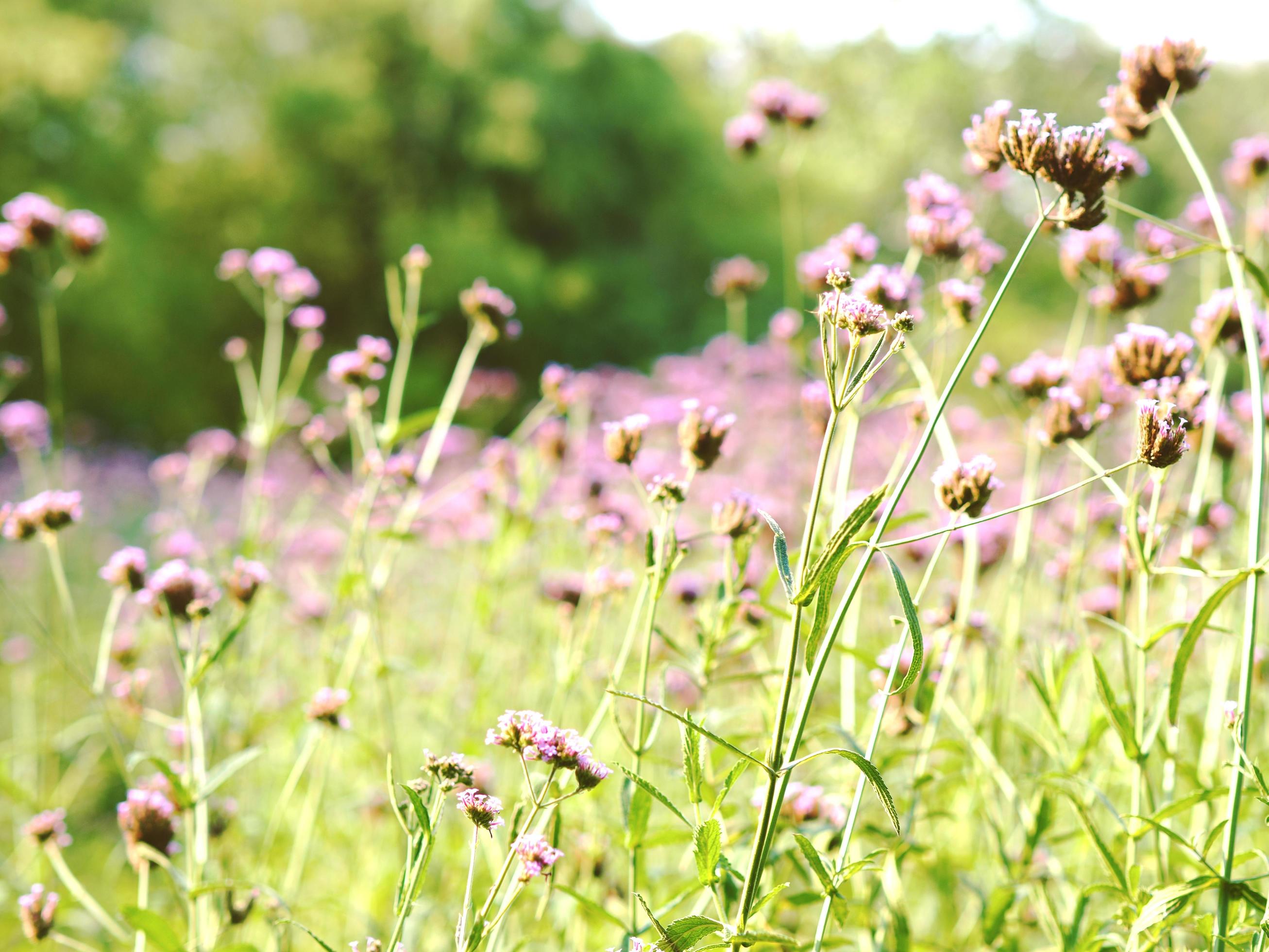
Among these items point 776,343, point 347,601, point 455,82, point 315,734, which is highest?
point 455,82

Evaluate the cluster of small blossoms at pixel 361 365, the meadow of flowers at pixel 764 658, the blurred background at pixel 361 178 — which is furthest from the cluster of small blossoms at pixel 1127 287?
the blurred background at pixel 361 178

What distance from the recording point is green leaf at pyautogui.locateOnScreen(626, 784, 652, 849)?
912 millimetres

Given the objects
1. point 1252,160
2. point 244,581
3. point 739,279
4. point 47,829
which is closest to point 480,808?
point 244,581

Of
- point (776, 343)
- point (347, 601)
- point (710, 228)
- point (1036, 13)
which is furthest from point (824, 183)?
point (347, 601)

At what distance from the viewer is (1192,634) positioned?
2.65ft

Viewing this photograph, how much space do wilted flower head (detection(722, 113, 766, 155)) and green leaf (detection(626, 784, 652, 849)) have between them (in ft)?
5.02

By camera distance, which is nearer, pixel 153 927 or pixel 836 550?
pixel 836 550

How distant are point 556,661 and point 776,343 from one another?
2108 mm

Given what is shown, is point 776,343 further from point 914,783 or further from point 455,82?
point 455,82

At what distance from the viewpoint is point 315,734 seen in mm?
1333

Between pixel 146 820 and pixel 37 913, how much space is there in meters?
0.14

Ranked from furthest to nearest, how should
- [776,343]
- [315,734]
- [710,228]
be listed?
[710,228], [776,343], [315,734]

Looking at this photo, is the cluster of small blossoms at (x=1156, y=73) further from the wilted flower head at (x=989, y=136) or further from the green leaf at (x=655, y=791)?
the green leaf at (x=655, y=791)

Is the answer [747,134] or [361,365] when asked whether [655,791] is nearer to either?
[361,365]
